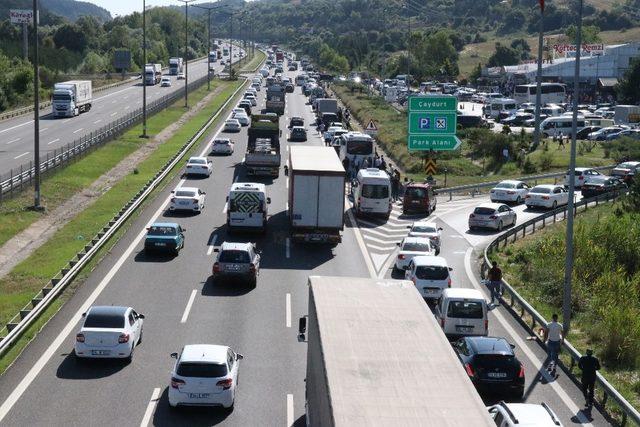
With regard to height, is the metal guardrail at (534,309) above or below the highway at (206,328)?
above

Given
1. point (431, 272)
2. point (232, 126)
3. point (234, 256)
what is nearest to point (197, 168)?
point (234, 256)

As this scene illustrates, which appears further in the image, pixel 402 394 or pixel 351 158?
pixel 351 158

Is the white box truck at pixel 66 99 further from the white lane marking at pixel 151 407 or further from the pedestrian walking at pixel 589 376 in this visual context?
the pedestrian walking at pixel 589 376

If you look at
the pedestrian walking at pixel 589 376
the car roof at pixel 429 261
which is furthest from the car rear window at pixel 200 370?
the car roof at pixel 429 261

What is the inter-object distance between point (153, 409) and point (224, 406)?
1.71 m

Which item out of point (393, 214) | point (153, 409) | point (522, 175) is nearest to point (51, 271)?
point (153, 409)

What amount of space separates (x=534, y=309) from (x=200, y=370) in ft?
44.8

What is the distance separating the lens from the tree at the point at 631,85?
11856 cm

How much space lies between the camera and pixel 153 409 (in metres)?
23.1

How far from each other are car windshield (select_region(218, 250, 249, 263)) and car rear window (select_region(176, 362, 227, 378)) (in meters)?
12.9

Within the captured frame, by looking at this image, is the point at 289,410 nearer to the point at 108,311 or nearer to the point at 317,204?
the point at 108,311

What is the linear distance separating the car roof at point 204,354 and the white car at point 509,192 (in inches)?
1447

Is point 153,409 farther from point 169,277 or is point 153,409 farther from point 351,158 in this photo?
point 351,158

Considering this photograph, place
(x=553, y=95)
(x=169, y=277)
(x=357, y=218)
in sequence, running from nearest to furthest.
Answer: (x=169, y=277) < (x=357, y=218) < (x=553, y=95)
